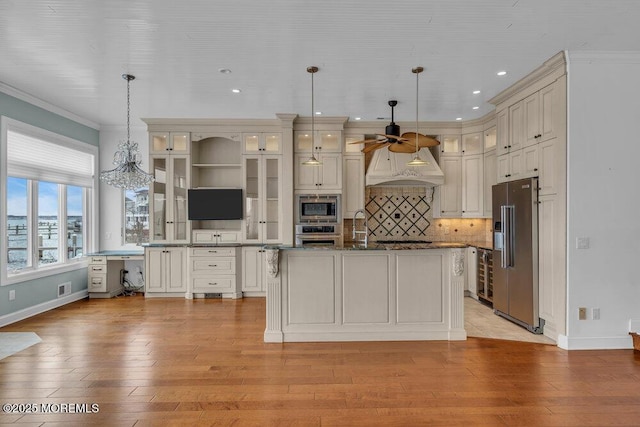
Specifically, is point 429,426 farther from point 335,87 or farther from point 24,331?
point 24,331

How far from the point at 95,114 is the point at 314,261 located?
4.47m

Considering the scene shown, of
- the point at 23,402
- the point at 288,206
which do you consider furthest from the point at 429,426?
the point at 288,206

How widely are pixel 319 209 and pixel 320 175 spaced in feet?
1.88

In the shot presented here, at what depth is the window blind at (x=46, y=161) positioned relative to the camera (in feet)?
15.5

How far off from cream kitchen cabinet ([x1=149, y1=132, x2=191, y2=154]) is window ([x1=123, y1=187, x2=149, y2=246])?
33.3 inches

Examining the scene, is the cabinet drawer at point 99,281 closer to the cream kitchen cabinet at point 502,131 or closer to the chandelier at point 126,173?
the chandelier at point 126,173

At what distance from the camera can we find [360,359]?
3373 mm

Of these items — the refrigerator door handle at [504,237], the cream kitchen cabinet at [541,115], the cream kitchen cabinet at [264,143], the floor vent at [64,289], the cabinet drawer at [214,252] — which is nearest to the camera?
the cream kitchen cabinet at [541,115]

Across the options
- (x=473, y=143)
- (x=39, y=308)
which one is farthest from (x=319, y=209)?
(x=39, y=308)

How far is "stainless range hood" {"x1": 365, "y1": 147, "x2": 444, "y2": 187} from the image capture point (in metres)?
5.94

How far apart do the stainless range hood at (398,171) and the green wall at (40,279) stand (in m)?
4.79

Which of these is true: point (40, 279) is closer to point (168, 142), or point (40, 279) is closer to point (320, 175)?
point (168, 142)

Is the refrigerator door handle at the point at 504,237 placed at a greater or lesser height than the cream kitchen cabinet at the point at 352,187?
lesser

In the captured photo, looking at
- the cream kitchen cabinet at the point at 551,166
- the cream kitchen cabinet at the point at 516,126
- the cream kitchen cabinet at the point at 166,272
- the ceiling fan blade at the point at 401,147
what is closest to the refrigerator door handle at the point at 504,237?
the cream kitchen cabinet at the point at 551,166
